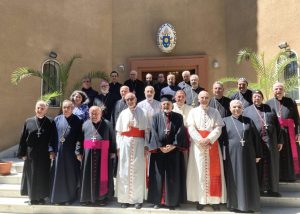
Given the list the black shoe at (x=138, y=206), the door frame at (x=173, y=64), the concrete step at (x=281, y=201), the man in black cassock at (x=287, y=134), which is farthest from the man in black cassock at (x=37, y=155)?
the door frame at (x=173, y=64)

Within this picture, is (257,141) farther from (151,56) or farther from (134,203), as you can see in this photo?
(151,56)

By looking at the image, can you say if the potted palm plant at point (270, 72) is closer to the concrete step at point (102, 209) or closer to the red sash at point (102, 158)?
the concrete step at point (102, 209)

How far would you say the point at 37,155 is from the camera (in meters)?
5.35

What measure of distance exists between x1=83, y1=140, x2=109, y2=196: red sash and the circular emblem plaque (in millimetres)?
5759

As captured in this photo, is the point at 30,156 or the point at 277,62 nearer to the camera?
the point at 30,156

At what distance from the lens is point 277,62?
9.08 meters

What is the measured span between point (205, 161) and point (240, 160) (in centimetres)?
53

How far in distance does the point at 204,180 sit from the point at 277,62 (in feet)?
17.7

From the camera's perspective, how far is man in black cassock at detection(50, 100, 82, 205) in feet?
17.3

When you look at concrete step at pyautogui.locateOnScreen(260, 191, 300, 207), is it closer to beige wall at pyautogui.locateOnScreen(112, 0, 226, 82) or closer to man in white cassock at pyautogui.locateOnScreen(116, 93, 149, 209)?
man in white cassock at pyautogui.locateOnScreen(116, 93, 149, 209)

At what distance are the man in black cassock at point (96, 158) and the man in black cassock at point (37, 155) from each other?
1.83ft

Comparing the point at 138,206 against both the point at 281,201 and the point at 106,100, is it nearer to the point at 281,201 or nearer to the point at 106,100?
the point at 281,201

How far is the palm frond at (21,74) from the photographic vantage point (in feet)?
27.3

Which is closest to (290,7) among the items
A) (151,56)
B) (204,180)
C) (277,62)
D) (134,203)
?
(277,62)
